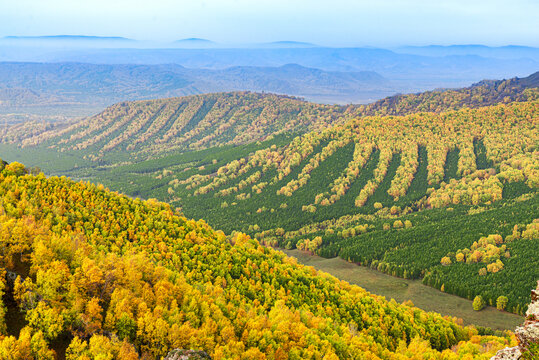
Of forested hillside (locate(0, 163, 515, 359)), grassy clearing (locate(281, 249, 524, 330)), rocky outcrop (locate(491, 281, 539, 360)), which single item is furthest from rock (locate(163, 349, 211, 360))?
grassy clearing (locate(281, 249, 524, 330))

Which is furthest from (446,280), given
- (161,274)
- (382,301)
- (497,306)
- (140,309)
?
(140,309)

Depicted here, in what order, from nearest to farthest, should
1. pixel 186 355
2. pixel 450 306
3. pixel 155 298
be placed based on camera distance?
pixel 186 355 < pixel 155 298 < pixel 450 306

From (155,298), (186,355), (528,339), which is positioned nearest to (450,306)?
(528,339)

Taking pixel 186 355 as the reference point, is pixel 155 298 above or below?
below

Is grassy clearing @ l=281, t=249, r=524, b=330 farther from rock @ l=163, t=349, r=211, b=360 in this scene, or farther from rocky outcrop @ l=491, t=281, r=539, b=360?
rock @ l=163, t=349, r=211, b=360

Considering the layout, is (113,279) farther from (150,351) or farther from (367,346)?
(367,346)

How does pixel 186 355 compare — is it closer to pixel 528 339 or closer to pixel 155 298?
pixel 155 298

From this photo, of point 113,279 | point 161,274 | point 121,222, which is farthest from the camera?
point 121,222
